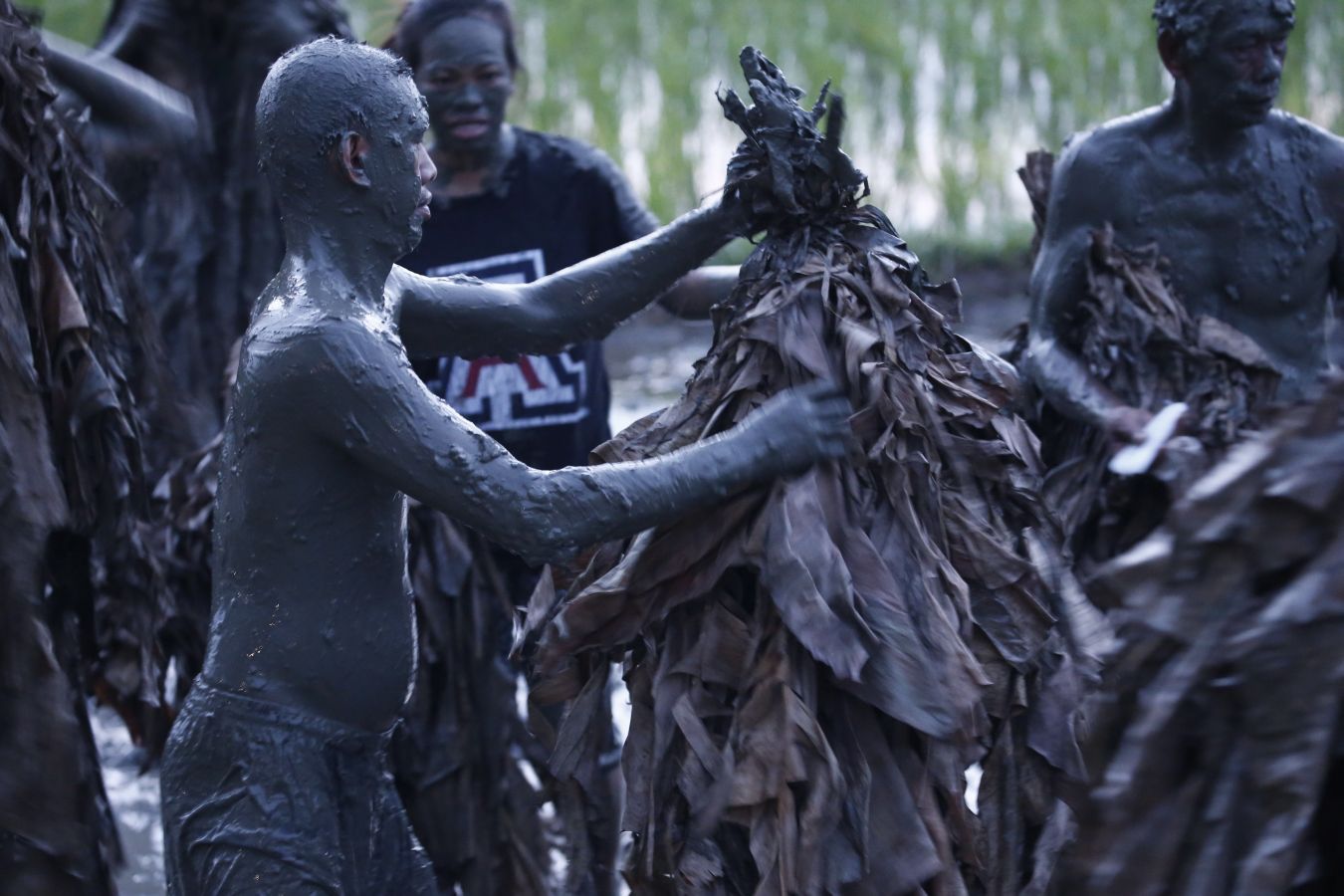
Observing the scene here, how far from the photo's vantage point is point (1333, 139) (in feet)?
12.9

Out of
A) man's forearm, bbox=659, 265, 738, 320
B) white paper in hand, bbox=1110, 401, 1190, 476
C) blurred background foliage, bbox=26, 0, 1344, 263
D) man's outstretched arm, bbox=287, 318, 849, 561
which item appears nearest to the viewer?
man's outstretched arm, bbox=287, 318, 849, 561

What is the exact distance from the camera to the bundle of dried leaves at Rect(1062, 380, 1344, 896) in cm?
193

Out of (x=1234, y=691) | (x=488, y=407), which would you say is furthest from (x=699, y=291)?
(x=1234, y=691)

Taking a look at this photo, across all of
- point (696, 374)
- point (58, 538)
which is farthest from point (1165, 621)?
point (58, 538)

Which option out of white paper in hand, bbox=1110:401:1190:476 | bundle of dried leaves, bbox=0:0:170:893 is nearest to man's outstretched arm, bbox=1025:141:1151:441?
white paper in hand, bbox=1110:401:1190:476

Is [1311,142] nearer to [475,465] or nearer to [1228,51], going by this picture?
[1228,51]

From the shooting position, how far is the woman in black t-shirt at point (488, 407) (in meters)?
3.81

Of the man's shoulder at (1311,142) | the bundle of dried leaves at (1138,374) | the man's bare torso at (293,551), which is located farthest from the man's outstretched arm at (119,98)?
the man's shoulder at (1311,142)

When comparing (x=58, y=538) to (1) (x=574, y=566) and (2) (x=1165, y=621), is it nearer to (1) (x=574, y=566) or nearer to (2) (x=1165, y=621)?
(1) (x=574, y=566)

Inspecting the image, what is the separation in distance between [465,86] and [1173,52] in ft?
4.89

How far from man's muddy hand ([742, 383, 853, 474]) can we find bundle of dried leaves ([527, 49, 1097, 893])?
0.05 meters

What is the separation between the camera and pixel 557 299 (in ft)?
9.86

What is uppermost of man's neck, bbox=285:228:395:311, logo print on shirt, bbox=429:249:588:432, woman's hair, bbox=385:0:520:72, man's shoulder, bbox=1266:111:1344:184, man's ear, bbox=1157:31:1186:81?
woman's hair, bbox=385:0:520:72

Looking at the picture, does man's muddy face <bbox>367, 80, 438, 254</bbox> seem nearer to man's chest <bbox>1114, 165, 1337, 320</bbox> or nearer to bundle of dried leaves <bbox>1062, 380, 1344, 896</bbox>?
bundle of dried leaves <bbox>1062, 380, 1344, 896</bbox>
